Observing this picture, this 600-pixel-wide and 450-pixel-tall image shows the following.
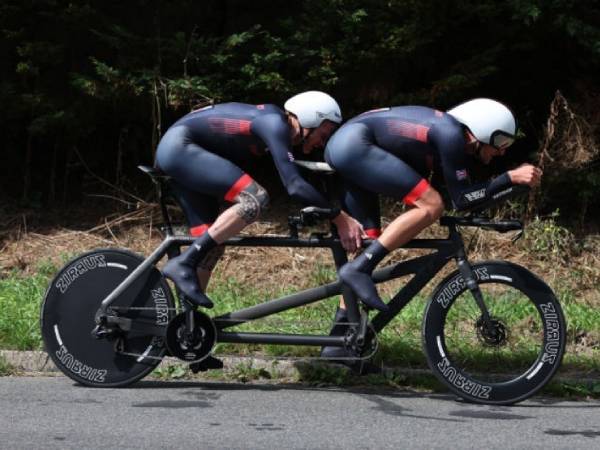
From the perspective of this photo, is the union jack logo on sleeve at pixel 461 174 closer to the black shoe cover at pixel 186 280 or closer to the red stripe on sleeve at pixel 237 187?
the red stripe on sleeve at pixel 237 187

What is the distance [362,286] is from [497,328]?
800 millimetres

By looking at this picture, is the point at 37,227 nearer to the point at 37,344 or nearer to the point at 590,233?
the point at 37,344

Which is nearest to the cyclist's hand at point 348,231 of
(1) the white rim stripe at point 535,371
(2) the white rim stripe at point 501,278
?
(2) the white rim stripe at point 501,278

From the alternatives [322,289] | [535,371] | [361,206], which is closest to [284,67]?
[361,206]

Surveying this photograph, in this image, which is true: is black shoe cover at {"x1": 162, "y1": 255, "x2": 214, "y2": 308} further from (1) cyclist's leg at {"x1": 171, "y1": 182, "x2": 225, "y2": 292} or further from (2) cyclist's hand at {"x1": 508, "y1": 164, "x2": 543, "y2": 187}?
(2) cyclist's hand at {"x1": 508, "y1": 164, "x2": 543, "y2": 187}

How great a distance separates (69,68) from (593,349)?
5.82m

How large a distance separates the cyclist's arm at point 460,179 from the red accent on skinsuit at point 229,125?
1038 millimetres

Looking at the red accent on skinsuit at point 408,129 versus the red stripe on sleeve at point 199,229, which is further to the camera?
the red stripe on sleeve at point 199,229

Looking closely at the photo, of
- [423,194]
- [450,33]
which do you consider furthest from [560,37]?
[423,194]

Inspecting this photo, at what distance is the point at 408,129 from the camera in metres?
6.75

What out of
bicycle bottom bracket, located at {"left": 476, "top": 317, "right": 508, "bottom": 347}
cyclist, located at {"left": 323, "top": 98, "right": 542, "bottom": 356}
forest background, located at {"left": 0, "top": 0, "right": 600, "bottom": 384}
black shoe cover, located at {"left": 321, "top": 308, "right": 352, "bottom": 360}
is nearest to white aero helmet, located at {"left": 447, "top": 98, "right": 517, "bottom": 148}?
cyclist, located at {"left": 323, "top": 98, "right": 542, "bottom": 356}

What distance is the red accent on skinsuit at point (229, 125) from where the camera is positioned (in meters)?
6.79

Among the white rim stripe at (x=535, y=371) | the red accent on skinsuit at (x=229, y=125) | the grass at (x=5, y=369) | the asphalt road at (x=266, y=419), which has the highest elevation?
the red accent on skinsuit at (x=229, y=125)

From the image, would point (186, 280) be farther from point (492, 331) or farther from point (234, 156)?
point (492, 331)
